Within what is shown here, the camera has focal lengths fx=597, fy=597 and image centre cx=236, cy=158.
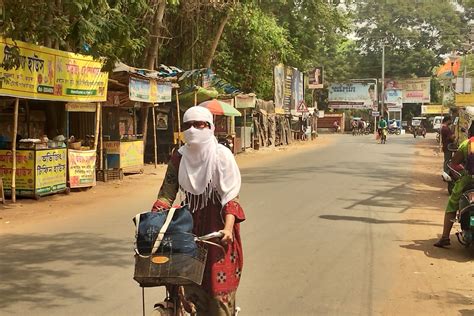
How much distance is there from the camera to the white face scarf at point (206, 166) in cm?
332

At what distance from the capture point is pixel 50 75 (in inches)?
462

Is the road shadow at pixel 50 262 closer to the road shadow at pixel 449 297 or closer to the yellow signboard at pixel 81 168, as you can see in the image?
the road shadow at pixel 449 297

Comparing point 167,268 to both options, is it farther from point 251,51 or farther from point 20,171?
point 251,51

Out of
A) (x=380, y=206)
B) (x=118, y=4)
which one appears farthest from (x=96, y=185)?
(x=380, y=206)

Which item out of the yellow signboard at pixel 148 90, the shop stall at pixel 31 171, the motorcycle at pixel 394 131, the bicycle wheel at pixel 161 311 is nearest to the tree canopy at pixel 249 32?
the yellow signboard at pixel 148 90

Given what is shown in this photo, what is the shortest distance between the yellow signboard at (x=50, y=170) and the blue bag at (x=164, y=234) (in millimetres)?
9216

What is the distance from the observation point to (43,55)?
11.5 metres

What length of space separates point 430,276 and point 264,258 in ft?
5.93

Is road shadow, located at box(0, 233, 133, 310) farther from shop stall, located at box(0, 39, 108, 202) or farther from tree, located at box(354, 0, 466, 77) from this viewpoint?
tree, located at box(354, 0, 466, 77)

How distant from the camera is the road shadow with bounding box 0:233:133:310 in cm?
534

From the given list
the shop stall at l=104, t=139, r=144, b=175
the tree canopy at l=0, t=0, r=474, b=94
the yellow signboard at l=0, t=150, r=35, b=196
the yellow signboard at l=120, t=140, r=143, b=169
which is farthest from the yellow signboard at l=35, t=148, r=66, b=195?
the yellow signboard at l=120, t=140, r=143, b=169

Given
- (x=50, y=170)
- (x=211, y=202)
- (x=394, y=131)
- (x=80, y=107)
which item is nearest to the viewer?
(x=211, y=202)

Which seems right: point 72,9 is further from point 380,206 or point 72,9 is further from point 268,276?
point 380,206

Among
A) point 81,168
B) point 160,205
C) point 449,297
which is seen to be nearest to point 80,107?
point 81,168
